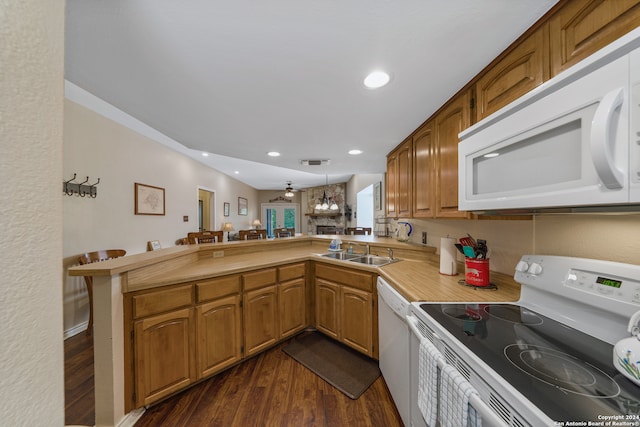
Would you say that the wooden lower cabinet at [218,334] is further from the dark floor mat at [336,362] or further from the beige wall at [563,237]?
the beige wall at [563,237]

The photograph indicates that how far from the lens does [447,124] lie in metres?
1.53

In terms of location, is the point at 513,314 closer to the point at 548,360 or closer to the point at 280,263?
the point at 548,360

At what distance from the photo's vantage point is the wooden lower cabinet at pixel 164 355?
4.64ft

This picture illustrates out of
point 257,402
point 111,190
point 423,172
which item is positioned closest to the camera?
point 257,402

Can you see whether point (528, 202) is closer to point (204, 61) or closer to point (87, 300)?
point (204, 61)

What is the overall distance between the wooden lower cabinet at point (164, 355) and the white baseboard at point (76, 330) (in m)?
1.66

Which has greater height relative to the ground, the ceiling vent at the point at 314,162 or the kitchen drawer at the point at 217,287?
the ceiling vent at the point at 314,162

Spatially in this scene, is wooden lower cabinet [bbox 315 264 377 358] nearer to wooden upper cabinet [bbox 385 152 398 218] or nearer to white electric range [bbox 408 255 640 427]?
white electric range [bbox 408 255 640 427]

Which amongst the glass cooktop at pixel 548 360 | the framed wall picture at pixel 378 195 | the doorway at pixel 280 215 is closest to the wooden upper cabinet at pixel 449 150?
the glass cooktop at pixel 548 360

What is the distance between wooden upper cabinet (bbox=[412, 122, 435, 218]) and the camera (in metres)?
1.72

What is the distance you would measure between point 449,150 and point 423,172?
35 cm

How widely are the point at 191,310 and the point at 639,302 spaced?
2139mm

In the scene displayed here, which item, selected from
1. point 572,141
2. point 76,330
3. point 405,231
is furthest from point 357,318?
point 76,330

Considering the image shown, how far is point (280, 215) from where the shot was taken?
915 cm
